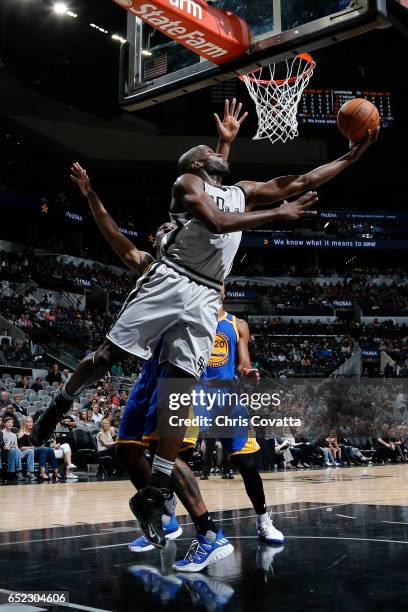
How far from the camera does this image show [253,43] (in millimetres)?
5129

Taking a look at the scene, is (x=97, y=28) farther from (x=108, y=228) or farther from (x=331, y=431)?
(x=108, y=228)

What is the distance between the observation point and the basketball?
11.5ft

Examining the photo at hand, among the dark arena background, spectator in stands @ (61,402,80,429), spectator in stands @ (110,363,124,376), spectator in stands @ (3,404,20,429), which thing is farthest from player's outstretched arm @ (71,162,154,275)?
spectator in stands @ (110,363,124,376)

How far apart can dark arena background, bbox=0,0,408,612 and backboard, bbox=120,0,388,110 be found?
0.02m

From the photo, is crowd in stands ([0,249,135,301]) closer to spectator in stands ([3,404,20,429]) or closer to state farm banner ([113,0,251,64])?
spectator in stands ([3,404,20,429])

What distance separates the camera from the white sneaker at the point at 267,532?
4.00 meters

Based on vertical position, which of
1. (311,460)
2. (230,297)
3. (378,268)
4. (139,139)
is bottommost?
(311,460)

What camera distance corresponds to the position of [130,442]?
12.2 feet

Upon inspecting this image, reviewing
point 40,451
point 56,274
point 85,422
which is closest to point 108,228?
point 40,451

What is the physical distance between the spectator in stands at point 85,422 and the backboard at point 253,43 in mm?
7307

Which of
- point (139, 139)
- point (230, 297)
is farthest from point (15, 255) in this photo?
point (230, 297)

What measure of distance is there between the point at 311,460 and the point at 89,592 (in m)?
12.6

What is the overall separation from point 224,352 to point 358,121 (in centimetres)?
185

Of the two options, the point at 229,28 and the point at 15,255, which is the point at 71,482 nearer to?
the point at 229,28
